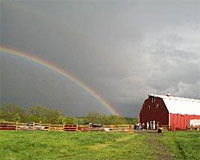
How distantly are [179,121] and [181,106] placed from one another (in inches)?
176

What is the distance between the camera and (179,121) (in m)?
55.9

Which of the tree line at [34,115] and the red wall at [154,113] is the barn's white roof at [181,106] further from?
the tree line at [34,115]

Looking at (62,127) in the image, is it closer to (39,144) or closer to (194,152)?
(39,144)

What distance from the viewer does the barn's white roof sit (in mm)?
56688

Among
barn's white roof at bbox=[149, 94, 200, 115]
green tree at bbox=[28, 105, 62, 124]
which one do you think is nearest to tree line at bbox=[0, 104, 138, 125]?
green tree at bbox=[28, 105, 62, 124]

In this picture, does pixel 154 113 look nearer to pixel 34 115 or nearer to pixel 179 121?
pixel 179 121

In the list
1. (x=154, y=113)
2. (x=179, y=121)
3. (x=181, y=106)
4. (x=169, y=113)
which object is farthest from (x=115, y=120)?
(x=169, y=113)

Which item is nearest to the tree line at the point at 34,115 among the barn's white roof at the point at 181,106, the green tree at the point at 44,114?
the green tree at the point at 44,114

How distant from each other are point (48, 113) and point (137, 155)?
43.5 m

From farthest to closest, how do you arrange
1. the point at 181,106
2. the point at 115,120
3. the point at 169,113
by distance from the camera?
the point at 115,120 < the point at 181,106 < the point at 169,113

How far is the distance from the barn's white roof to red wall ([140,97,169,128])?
2.73ft

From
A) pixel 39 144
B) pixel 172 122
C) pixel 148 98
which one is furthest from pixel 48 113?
pixel 39 144

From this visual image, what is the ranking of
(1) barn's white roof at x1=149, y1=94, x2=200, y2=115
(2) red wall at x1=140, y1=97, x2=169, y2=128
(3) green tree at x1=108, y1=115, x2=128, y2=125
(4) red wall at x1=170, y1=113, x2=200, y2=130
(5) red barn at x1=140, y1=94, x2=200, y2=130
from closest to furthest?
1. (4) red wall at x1=170, y1=113, x2=200, y2=130
2. (5) red barn at x1=140, y1=94, x2=200, y2=130
3. (2) red wall at x1=140, y1=97, x2=169, y2=128
4. (1) barn's white roof at x1=149, y1=94, x2=200, y2=115
5. (3) green tree at x1=108, y1=115, x2=128, y2=125

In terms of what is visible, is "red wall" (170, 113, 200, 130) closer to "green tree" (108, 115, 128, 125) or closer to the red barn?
the red barn
